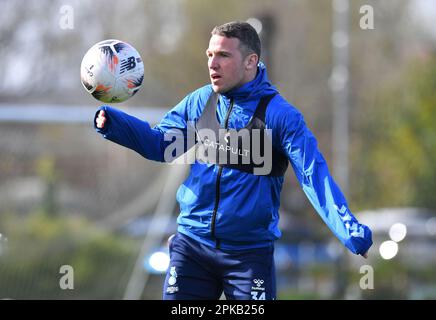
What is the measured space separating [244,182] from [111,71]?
4.30 ft

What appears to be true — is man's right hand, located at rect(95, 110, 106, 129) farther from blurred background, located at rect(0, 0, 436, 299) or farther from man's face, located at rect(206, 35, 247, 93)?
blurred background, located at rect(0, 0, 436, 299)

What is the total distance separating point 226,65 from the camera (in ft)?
21.5

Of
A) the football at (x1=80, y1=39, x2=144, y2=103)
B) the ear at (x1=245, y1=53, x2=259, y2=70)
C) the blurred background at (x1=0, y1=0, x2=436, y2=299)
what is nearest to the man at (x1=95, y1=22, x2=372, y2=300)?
the ear at (x1=245, y1=53, x2=259, y2=70)

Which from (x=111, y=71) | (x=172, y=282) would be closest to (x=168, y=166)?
(x=111, y=71)

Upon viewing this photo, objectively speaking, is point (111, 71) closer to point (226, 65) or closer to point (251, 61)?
point (226, 65)

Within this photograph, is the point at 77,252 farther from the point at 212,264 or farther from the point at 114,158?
Answer: the point at 212,264

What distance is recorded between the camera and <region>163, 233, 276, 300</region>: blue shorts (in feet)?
20.9

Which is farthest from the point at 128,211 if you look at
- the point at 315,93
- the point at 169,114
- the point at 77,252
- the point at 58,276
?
the point at 315,93

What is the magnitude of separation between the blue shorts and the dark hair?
151cm

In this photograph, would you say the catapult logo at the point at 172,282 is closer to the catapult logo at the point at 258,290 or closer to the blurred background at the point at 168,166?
the catapult logo at the point at 258,290

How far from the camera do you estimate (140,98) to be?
64.8ft

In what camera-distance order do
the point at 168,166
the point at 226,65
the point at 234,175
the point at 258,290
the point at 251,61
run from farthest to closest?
the point at 168,166 → the point at 251,61 → the point at 226,65 → the point at 234,175 → the point at 258,290

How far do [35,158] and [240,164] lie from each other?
1187 cm

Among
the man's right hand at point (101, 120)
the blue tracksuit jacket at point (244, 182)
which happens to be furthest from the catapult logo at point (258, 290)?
the man's right hand at point (101, 120)
